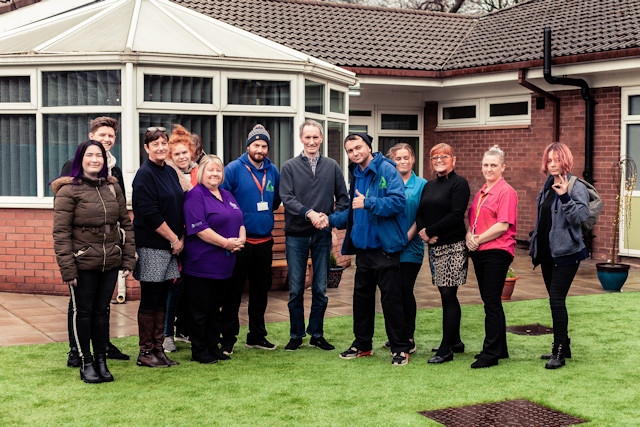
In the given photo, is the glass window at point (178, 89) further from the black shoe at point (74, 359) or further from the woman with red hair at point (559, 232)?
the woman with red hair at point (559, 232)

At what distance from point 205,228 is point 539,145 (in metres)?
9.34

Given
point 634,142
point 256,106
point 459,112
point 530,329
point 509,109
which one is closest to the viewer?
point 530,329

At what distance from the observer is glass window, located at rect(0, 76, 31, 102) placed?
9820 mm

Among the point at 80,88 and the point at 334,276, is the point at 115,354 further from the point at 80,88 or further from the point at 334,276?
the point at 334,276

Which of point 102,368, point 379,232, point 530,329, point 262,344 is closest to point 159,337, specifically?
point 102,368

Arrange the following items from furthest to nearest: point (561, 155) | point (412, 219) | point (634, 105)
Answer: point (634, 105) < point (412, 219) < point (561, 155)

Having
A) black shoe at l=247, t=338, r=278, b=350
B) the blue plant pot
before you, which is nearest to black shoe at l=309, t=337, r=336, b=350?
black shoe at l=247, t=338, r=278, b=350

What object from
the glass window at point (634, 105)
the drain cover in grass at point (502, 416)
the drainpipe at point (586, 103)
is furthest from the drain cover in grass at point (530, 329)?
the glass window at point (634, 105)

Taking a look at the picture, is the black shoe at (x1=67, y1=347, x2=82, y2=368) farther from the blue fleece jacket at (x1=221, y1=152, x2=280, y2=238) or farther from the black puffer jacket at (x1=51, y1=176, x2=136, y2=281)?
the blue fleece jacket at (x1=221, y1=152, x2=280, y2=238)

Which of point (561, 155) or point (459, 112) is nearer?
point (561, 155)

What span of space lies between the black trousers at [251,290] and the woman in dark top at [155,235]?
578 millimetres

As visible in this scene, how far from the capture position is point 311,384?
19.5 feet

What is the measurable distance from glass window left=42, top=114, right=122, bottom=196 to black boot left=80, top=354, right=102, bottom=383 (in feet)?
13.4

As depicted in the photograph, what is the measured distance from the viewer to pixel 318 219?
691 cm
